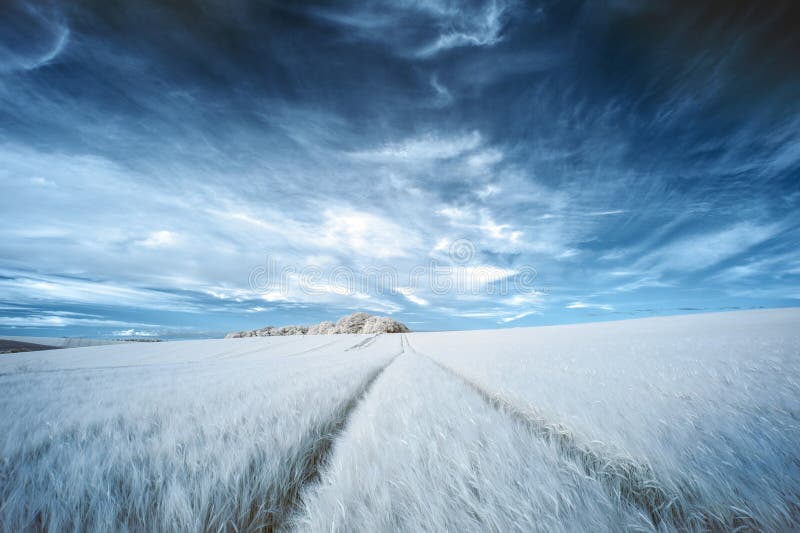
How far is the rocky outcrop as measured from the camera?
70.1 metres

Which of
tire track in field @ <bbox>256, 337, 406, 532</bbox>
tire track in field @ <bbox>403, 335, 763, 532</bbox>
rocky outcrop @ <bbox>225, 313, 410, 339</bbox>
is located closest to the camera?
tire track in field @ <bbox>403, 335, 763, 532</bbox>

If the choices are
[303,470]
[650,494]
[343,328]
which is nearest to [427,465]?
[303,470]

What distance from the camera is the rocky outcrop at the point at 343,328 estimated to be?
70.1 m

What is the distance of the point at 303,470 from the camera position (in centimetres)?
137

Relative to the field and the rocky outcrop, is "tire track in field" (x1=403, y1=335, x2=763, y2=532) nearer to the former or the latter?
the field

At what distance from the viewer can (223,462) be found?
116cm

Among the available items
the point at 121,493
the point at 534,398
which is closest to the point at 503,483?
the point at 121,493

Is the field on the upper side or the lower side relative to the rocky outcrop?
lower

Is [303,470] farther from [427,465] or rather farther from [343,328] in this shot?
[343,328]

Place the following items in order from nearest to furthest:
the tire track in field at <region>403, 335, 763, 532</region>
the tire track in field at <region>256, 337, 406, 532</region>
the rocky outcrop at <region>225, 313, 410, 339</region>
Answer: the tire track in field at <region>403, 335, 763, 532</region>
the tire track in field at <region>256, 337, 406, 532</region>
the rocky outcrop at <region>225, 313, 410, 339</region>

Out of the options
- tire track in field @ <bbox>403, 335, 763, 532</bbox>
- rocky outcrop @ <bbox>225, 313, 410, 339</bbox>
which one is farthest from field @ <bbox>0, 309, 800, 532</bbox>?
rocky outcrop @ <bbox>225, 313, 410, 339</bbox>

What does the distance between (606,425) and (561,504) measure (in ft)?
2.59

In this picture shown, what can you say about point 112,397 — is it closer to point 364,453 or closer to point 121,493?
point 121,493

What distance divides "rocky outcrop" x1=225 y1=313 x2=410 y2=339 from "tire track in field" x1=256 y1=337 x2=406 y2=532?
6677 centimetres
